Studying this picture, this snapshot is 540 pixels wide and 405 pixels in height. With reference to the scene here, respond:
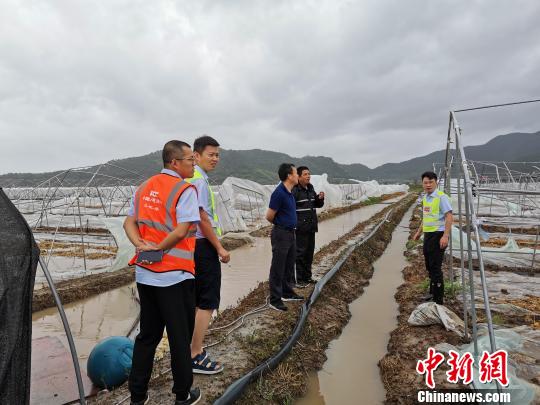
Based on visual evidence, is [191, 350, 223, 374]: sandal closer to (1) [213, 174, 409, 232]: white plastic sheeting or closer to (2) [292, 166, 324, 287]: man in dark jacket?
(2) [292, 166, 324, 287]: man in dark jacket

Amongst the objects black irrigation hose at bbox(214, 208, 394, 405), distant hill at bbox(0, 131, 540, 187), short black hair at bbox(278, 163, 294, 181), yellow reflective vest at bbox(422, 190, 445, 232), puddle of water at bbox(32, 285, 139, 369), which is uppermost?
distant hill at bbox(0, 131, 540, 187)

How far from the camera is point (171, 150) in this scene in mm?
2371

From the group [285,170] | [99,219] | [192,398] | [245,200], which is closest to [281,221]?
[285,170]

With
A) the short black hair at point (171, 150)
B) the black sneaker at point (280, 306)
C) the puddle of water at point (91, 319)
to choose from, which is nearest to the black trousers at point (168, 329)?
the short black hair at point (171, 150)

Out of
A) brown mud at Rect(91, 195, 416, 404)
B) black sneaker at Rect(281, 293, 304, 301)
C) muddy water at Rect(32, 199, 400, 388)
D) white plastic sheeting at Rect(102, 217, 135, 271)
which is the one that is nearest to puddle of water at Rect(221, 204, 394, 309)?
muddy water at Rect(32, 199, 400, 388)

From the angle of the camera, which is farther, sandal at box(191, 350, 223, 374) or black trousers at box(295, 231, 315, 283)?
black trousers at box(295, 231, 315, 283)

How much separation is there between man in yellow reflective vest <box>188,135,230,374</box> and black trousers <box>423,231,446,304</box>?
316 cm

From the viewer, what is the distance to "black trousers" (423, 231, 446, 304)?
4.68 metres

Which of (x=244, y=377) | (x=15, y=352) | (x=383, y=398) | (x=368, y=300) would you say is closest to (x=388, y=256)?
(x=368, y=300)

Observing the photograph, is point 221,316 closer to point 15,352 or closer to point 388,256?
point 15,352

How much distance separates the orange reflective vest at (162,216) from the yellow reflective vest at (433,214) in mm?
3613

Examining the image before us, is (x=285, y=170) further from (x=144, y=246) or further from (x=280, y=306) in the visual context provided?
(x=144, y=246)

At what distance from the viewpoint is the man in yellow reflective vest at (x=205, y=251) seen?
2.77m

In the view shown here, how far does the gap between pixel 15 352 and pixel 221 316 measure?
11.5 feet
